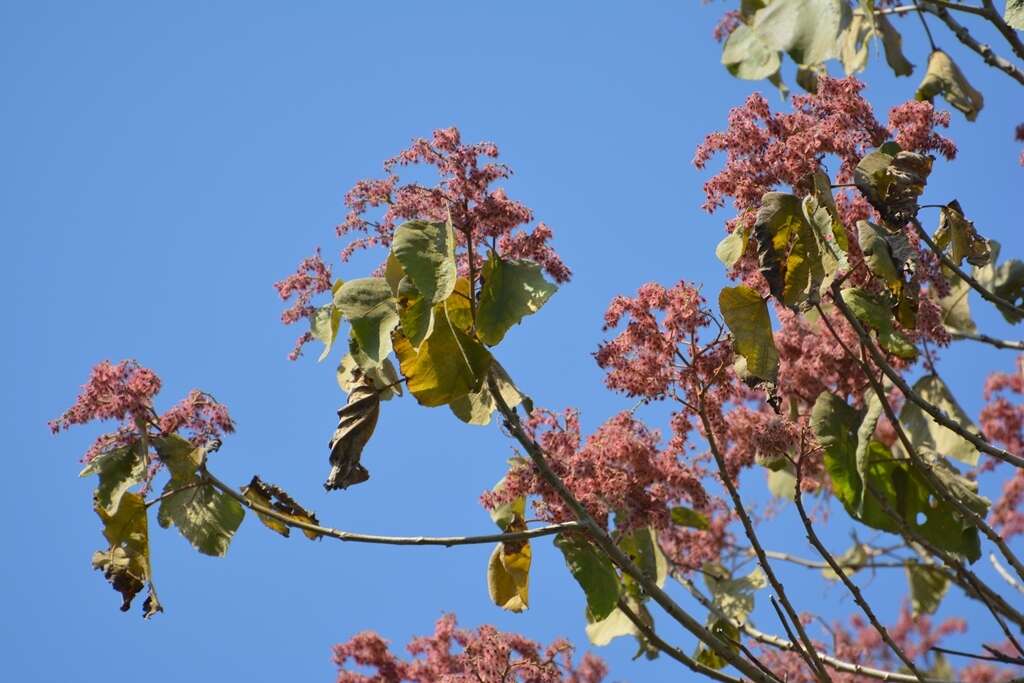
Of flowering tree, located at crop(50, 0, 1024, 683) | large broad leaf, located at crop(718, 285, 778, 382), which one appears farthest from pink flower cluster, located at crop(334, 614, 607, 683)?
large broad leaf, located at crop(718, 285, 778, 382)

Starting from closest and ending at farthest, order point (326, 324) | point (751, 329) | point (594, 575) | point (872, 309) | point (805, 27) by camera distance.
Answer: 1. point (805, 27)
2. point (751, 329)
3. point (872, 309)
4. point (594, 575)
5. point (326, 324)

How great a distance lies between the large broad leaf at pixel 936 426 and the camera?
19.5ft

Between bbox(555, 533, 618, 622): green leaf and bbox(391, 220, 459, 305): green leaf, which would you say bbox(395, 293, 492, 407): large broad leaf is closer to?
bbox(391, 220, 459, 305): green leaf

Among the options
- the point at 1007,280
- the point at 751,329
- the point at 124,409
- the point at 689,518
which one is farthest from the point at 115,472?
the point at 1007,280

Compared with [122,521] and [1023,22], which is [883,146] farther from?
[122,521]

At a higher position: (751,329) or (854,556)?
(854,556)

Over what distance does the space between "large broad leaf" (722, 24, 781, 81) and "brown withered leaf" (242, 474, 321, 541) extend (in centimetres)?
210

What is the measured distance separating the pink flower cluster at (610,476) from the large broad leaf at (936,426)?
4.19 feet

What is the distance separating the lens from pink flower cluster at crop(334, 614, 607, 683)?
5227mm

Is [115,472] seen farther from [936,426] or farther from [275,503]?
[936,426]

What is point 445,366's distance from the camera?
169 inches

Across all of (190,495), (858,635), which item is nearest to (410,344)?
(190,495)

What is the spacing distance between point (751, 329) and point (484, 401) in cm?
93

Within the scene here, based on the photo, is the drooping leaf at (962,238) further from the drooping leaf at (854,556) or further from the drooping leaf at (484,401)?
the drooping leaf at (854,556)
